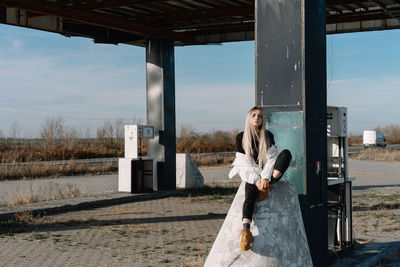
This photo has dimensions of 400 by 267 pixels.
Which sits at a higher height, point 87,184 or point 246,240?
point 246,240

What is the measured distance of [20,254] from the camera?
8.53 m

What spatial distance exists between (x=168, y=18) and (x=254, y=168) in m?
11.5

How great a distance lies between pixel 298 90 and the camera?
251 inches

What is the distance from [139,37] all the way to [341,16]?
654 cm

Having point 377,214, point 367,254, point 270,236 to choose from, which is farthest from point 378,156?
point 270,236

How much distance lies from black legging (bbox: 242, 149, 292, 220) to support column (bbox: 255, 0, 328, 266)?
83cm

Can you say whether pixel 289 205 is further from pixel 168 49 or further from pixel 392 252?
pixel 168 49

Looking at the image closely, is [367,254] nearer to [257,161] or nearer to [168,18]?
[257,161]

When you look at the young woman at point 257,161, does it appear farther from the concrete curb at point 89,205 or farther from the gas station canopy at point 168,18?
the gas station canopy at point 168,18

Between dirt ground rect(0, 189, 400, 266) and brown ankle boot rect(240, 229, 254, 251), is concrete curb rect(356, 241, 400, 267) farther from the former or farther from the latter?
brown ankle boot rect(240, 229, 254, 251)

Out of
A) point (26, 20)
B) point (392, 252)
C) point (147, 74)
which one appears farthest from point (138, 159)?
point (392, 252)

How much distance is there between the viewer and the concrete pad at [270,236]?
16.6 ft

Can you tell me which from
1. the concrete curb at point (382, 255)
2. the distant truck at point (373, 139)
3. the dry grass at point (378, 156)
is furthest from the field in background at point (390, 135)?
the concrete curb at point (382, 255)

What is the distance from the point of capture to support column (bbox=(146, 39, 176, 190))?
1702cm
